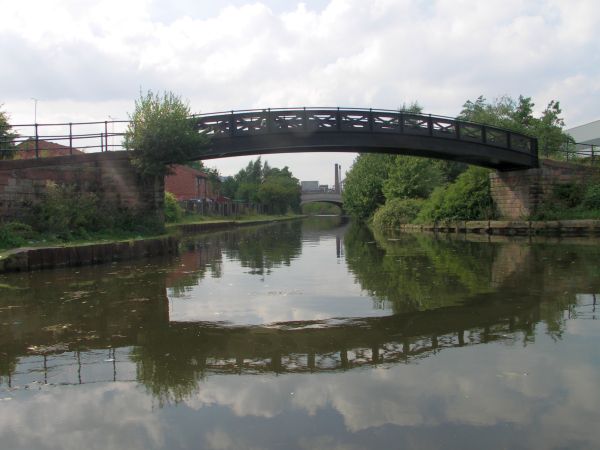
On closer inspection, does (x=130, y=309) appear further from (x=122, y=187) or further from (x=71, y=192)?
(x=122, y=187)

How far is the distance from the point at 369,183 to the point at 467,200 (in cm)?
2259

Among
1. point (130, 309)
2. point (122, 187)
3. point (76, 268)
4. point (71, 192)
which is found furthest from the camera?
point (122, 187)

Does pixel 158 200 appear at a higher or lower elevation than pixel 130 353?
higher

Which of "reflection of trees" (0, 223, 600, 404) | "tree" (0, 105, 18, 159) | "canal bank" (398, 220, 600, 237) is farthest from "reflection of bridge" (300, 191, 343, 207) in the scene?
"reflection of trees" (0, 223, 600, 404)

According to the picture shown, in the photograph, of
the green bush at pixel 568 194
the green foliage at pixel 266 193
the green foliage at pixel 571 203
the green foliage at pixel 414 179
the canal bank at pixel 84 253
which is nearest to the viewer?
the canal bank at pixel 84 253

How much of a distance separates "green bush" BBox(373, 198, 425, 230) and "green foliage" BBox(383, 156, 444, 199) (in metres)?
1.94

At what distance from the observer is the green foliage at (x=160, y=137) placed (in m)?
20.9

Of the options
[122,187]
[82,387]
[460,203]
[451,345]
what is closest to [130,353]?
[82,387]

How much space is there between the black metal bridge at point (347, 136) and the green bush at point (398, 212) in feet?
42.6

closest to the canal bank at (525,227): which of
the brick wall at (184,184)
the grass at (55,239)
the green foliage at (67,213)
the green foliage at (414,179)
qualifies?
the green foliage at (414,179)

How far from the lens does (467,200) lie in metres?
35.2

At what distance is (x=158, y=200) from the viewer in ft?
72.7

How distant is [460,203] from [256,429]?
110ft

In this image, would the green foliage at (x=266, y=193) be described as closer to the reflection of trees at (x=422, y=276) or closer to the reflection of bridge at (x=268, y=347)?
the reflection of trees at (x=422, y=276)
